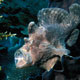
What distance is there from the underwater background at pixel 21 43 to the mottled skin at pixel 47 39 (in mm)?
201

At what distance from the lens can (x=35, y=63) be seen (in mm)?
1997

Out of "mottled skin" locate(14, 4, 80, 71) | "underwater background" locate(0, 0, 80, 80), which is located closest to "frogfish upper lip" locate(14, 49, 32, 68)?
"mottled skin" locate(14, 4, 80, 71)

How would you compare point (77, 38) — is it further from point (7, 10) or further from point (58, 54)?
point (7, 10)

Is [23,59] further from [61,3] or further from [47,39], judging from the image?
[61,3]

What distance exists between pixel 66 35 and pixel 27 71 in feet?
3.15

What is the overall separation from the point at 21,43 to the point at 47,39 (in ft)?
3.45

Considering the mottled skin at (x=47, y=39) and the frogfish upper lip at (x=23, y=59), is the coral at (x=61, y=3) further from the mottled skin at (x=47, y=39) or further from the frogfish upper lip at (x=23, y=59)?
the frogfish upper lip at (x=23, y=59)

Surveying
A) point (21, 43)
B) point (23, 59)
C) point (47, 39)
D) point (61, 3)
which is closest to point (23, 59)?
point (23, 59)

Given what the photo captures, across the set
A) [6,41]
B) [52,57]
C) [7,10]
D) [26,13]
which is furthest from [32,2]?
[52,57]

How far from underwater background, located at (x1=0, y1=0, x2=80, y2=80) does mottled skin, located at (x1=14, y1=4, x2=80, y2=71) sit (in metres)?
0.20

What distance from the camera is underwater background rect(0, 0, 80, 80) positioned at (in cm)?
141

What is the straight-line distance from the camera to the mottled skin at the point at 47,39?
75.4 inches

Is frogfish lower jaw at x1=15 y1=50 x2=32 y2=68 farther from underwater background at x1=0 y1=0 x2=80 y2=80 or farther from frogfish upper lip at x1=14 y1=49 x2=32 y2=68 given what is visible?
underwater background at x1=0 y1=0 x2=80 y2=80

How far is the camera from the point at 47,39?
2.00 m
